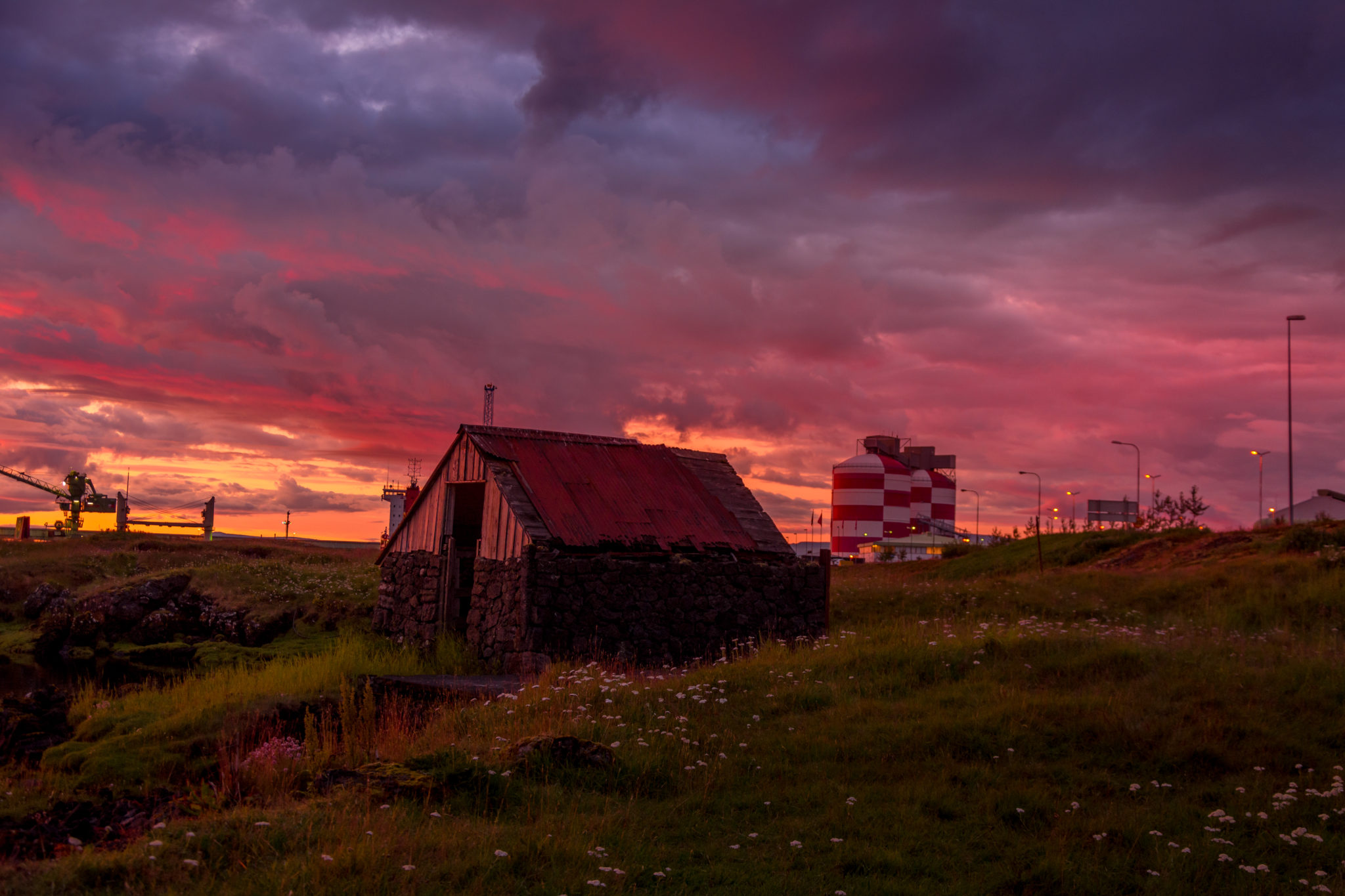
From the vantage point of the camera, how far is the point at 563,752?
10.0 meters

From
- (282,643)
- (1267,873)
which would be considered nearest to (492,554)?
(282,643)

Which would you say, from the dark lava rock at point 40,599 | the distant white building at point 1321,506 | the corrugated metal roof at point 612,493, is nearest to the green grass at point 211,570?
the dark lava rock at point 40,599

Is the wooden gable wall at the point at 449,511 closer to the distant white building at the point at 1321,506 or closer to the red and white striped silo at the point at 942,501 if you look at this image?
the distant white building at the point at 1321,506

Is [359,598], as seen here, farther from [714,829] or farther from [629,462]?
[714,829]

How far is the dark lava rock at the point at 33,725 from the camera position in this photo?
1596 centimetres

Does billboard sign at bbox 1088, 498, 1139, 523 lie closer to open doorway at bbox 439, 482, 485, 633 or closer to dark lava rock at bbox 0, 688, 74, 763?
open doorway at bbox 439, 482, 485, 633

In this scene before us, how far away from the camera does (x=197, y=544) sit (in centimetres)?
6044

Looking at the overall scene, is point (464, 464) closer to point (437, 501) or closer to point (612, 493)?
point (437, 501)

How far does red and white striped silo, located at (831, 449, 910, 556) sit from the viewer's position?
273 feet

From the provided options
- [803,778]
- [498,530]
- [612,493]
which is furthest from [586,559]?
[803,778]

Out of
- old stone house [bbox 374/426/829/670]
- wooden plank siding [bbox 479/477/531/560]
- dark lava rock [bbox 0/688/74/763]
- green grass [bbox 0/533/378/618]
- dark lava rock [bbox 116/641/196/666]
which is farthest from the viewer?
green grass [bbox 0/533/378/618]

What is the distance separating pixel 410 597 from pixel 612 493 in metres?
6.01

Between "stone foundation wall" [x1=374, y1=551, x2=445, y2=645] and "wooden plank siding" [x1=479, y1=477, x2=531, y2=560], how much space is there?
213 centimetres

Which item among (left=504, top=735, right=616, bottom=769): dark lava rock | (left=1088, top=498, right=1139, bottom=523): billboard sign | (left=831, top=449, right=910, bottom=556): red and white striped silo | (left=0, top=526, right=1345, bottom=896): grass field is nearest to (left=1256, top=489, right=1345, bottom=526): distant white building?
(left=1088, top=498, right=1139, bottom=523): billboard sign
